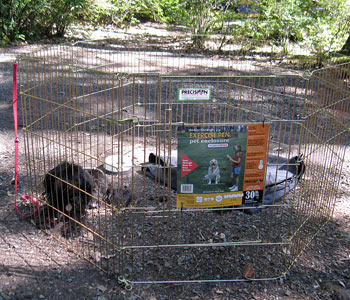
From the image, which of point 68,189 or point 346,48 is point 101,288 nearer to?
point 68,189

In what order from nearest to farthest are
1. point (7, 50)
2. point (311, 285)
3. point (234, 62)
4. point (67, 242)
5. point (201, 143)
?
point (201, 143)
point (311, 285)
point (67, 242)
point (234, 62)
point (7, 50)

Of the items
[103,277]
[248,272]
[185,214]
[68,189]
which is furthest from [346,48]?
[103,277]

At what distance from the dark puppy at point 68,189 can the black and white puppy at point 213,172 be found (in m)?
1.14

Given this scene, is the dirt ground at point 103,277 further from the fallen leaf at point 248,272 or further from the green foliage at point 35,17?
the green foliage at point 35,17

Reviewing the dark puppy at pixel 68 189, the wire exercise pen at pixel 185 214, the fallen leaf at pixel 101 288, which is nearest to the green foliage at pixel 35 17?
the wire exercise pen at pixel 185 214

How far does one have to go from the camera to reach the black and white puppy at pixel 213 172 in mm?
2923

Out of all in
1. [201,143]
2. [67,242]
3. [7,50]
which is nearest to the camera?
[201,143]

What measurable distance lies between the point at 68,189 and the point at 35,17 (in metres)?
9.04

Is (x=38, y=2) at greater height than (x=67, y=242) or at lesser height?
greater

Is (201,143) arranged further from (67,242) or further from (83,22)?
(83,22)

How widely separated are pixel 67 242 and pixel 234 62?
6529 millimetres

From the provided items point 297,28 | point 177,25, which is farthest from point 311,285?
point 177,25

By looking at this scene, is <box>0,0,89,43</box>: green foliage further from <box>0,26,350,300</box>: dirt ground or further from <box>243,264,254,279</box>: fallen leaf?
<box>243,264,254,279</box>: fallen leaf

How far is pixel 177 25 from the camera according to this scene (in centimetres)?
1616
